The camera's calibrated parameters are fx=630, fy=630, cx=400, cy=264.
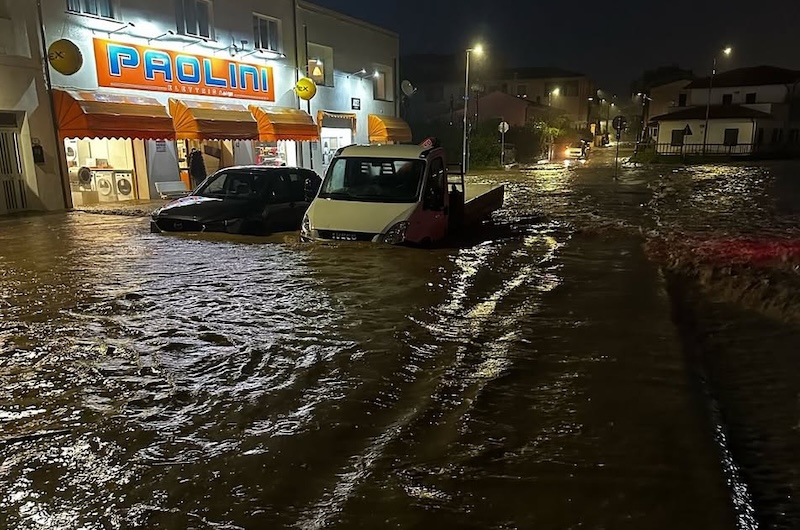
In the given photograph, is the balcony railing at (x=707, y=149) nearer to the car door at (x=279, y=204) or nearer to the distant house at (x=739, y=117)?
the distant house at (x=739, y=117)

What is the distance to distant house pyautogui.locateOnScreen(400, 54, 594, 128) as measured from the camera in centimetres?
7125

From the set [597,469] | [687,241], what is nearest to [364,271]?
[597,469]

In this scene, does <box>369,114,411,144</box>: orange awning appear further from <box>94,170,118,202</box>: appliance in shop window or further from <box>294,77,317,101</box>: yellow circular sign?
<box>94,170,118,202</box>: appliance in shop window

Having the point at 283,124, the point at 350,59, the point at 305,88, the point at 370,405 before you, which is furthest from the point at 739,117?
the point at 370,405

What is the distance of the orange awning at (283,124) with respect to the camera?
79.0 feet

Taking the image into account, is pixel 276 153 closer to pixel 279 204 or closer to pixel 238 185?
pixel 238 185

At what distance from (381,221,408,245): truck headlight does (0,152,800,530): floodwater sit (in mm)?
679

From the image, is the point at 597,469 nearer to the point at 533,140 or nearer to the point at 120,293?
the point at 120,293

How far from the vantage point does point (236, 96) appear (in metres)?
23.8

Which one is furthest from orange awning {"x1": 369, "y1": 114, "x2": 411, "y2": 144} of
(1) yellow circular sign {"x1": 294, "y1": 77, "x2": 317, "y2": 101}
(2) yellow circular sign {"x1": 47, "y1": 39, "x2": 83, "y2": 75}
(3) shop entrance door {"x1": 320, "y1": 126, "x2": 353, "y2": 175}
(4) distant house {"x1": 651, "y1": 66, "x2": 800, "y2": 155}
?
(4) distant house {"x1": 651, "y1": 66, "x2": 800, "y2": 155}

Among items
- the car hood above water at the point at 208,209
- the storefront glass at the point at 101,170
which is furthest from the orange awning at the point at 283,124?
the car hood above water at the point at 208,209

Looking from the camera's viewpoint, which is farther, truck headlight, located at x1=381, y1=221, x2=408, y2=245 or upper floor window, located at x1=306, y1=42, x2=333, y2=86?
upper floor window, located at x1=306, y1=42, x2=333, y2=86

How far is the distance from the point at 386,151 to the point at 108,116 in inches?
422

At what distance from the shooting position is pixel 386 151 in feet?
38.6
